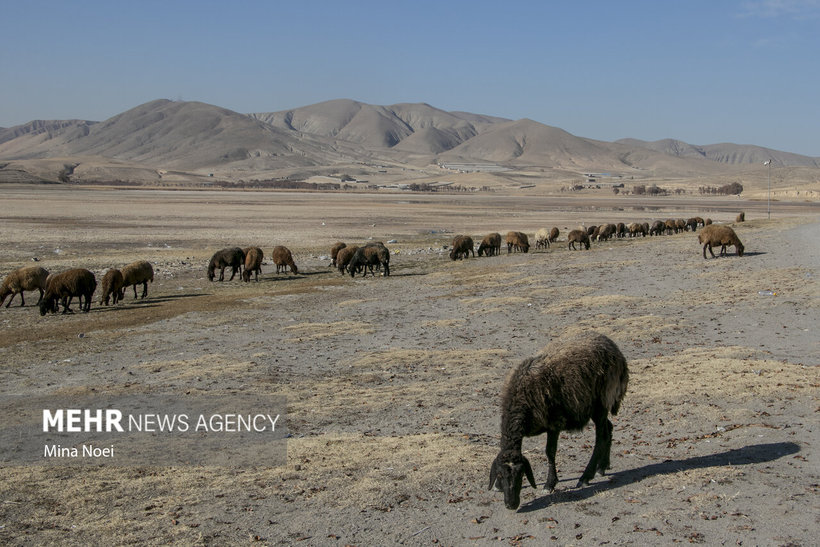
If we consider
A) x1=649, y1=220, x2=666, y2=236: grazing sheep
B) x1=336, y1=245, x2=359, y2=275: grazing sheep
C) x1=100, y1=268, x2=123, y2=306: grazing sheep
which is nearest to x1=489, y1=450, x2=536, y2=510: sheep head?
x1=100, y1=268, x2=123, y2=306: grazing sheep

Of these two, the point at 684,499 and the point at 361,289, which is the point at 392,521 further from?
the point at 361,289

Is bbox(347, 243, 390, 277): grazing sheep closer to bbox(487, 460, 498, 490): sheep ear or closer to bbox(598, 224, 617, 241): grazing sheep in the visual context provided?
bbox(598, 224, 617, 241): grazing sheep

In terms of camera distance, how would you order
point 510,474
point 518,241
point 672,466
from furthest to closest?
1. point 518,241
2. point 672,466
3. point 510,474

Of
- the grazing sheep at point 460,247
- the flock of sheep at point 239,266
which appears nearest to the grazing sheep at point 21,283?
the flock of sheep at point 239,266

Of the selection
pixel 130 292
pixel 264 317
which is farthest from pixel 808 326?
pixel 130 292

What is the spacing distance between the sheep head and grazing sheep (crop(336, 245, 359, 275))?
22921 millimetres

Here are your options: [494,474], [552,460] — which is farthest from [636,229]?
[494,474]

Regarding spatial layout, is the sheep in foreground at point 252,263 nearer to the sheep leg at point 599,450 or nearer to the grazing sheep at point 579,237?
the grazing sheep at point 579,237

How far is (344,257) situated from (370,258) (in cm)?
167

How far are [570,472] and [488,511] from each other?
4.64ft

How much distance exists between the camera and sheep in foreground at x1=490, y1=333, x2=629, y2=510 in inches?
283

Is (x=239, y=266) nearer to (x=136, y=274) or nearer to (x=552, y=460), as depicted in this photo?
(x=136, y=274)

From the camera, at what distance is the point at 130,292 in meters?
25.4

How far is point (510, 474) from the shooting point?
7078mm
